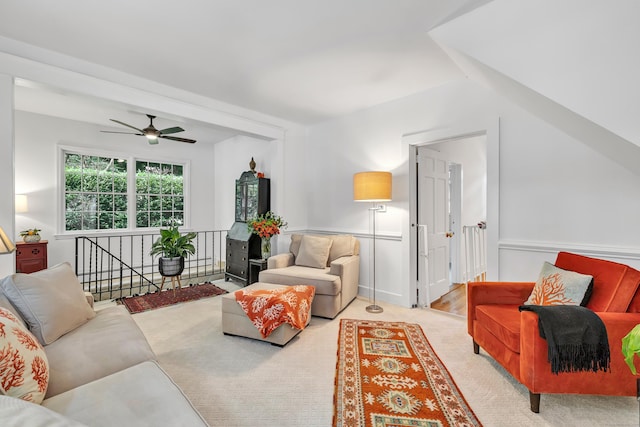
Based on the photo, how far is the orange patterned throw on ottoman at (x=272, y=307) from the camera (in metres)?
2.44

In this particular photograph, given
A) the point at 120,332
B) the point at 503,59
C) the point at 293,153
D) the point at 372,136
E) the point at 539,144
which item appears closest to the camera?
the point at 120,332

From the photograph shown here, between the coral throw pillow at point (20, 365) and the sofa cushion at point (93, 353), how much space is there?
173mm

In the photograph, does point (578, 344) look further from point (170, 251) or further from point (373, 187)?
point (170, 251)

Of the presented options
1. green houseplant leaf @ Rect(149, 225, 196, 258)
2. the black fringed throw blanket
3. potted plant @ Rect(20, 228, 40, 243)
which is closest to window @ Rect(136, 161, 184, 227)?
potted plant @ Rect(20, 228, 40, 243)

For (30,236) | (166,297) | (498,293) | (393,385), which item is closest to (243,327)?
(393,385)

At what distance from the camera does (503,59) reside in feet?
6.13

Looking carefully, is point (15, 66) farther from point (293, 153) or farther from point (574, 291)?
point (574, 291)

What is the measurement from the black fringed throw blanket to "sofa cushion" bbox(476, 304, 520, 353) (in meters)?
0.26

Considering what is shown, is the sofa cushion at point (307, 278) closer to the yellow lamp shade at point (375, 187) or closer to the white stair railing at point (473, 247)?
the yellow lamp shade at point (375, 187)

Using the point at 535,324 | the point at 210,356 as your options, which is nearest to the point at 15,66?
the point at 210,356

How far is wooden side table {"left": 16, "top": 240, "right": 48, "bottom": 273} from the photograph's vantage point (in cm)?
380

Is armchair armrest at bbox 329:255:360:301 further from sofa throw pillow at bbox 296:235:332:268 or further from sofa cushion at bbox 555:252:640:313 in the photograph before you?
sofa cushion at bbox 555:252:640:313

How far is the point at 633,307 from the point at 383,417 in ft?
5.16

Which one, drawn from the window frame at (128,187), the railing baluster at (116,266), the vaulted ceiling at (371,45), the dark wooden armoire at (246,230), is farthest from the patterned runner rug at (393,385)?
the window frame at (128,187)
